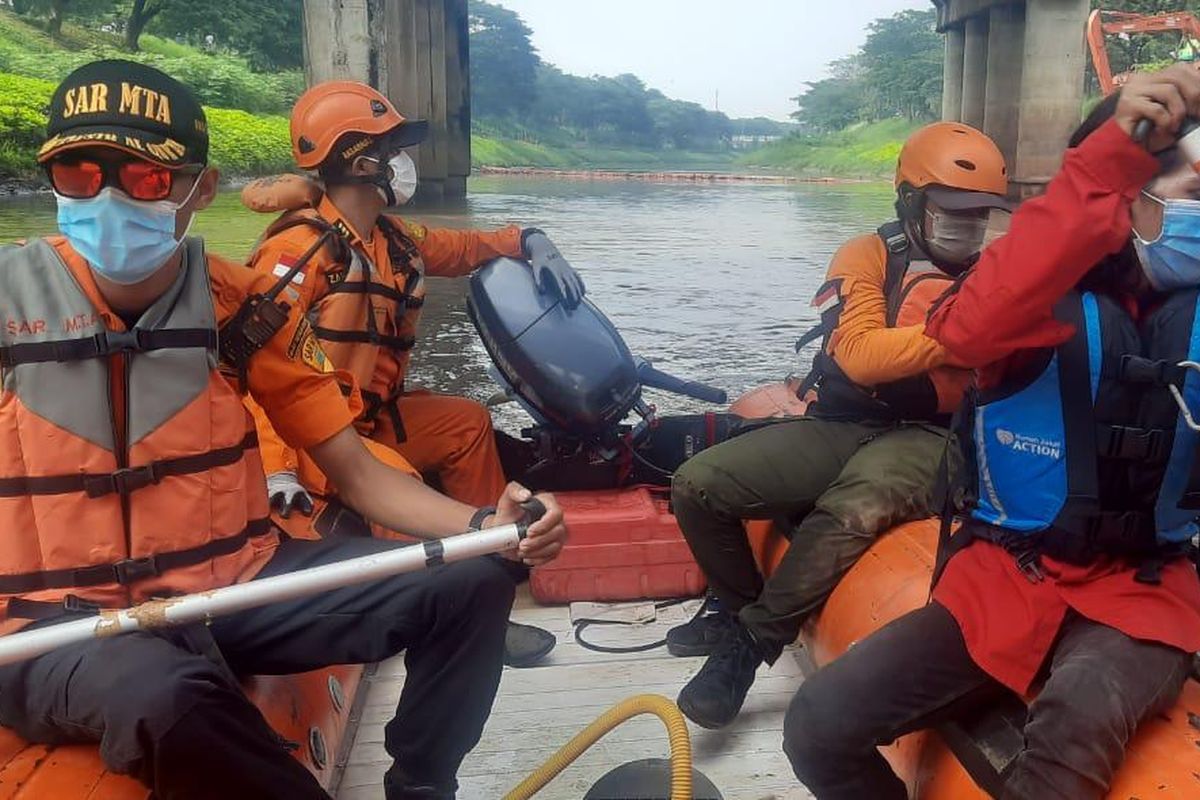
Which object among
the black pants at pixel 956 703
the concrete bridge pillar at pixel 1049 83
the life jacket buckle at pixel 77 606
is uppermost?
the concrete bridge pillar at pixel 1049 83

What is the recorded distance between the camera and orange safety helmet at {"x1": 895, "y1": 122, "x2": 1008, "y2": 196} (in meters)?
2.84

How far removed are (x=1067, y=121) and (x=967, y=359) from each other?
17346 millimetres

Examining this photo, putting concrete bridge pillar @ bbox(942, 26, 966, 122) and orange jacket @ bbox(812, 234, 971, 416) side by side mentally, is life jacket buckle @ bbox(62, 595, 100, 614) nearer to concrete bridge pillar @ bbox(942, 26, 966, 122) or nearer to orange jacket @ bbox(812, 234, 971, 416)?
orange jacket @ bbox(812, 234, 971, 416)

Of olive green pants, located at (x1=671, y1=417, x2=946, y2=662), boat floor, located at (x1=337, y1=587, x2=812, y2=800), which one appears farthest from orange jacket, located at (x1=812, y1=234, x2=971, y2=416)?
boat floor, located at (x1=337, y1=587, x2=812, y2=800)

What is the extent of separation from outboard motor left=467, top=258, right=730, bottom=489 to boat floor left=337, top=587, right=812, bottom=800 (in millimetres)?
768

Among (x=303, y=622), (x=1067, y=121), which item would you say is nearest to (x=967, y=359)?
(x=303, y=622)

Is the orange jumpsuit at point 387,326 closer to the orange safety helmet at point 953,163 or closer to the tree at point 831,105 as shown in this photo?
the orange safety helmet at point 953,163

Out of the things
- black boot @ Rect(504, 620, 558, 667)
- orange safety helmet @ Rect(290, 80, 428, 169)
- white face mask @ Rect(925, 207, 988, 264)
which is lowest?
black boot @ Rect(504, 620, 558, 667)

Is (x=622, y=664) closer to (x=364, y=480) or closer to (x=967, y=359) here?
(x=364, y=480)

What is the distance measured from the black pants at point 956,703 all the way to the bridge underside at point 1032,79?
15.4 m

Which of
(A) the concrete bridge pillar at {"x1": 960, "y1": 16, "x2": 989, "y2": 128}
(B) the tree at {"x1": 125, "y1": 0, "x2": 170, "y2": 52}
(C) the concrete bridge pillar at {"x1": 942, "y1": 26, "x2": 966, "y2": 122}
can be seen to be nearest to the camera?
(A) the concrete bridge pillar at {"x1": 960, "y1": 16, "x2": 989, "y2": 128}

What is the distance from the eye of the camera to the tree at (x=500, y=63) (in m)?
95.1

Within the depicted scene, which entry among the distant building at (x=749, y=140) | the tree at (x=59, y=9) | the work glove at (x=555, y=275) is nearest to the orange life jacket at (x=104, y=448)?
the work glove at (x=555, y=275)

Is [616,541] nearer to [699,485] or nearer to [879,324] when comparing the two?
[699,485]
